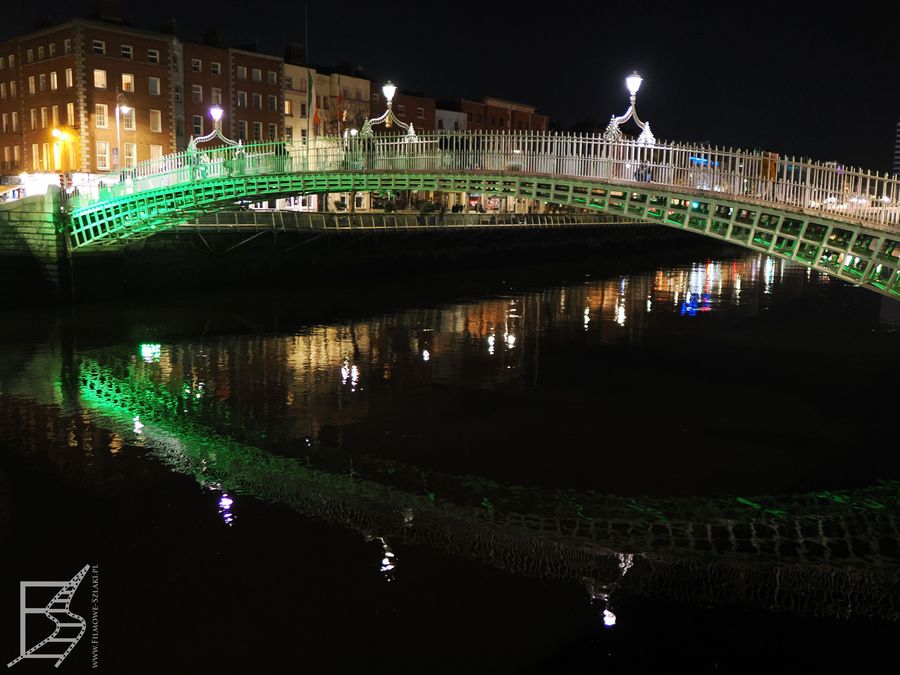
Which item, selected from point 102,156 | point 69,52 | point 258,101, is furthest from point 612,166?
point 258,101

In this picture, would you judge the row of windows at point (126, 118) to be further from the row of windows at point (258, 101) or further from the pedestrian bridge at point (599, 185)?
the pedestrian bridge at point (599, 185)

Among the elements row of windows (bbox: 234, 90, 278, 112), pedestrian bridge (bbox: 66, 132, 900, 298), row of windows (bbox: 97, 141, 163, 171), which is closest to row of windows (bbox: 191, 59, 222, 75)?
row of windows (bbox: 234, 90, 278, 112)

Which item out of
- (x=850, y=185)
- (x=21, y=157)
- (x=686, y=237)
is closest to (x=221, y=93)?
(x=21, y=157)

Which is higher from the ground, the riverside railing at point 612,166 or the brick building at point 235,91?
the brick building at point 235,91

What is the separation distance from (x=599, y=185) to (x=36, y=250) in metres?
22.3

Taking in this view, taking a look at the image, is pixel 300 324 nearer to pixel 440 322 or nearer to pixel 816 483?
pixel 440 322

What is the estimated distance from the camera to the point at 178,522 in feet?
35.3

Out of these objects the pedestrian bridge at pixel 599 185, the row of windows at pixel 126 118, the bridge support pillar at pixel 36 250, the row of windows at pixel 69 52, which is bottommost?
the bridge support pillar at pixel 36 250

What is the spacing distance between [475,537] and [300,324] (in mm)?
18645

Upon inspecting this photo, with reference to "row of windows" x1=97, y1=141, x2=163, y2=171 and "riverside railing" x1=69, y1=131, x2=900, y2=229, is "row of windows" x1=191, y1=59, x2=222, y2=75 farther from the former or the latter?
"riverside railing" x1=69, y1=131, x2=900, y2=229

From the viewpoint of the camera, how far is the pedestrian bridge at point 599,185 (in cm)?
1518

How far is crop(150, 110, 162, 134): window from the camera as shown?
5450 centimetres

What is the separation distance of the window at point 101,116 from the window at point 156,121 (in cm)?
297

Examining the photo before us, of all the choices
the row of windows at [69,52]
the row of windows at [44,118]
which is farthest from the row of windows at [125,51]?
the row of windows at [44,118]
